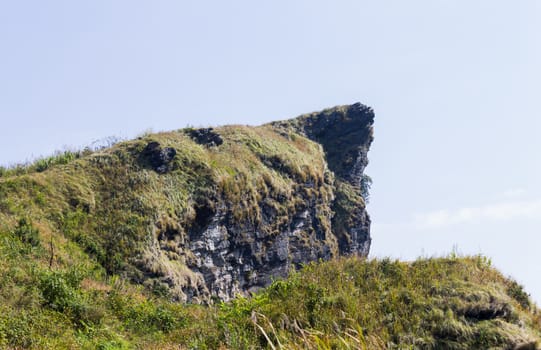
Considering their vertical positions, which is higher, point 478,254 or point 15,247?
point 478,254

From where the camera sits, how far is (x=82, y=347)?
10.0 metres

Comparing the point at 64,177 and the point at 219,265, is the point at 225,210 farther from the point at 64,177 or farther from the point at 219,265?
the point at 64,177

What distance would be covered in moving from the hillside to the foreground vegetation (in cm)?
4

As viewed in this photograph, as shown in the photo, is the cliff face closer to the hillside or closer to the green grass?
the hillside

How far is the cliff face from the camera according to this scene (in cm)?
2364

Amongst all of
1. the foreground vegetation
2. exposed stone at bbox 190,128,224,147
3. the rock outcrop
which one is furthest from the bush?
exposed stone at bbox 190,128,224,147

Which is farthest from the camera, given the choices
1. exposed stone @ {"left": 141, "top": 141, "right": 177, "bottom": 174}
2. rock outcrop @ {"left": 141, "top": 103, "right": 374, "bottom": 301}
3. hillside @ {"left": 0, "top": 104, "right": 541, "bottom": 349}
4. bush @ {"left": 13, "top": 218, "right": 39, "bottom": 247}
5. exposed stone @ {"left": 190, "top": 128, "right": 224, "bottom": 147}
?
exposed stone @ {"left": 190, "top": 128, "right": 224, "bottom": 147}

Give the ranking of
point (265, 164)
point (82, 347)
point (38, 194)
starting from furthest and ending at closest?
point (265, 164) → point (38, 194) → point (82, 347)

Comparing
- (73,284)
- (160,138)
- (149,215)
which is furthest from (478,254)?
(160,138)

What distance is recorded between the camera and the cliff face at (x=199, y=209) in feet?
77.6

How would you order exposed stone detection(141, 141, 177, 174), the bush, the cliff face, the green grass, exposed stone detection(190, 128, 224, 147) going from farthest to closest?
exposed stone detection(190, 128, 224, 147) < exposed stone detection(141, 141, 177, 174) < the cliff face < the bush < the green grass

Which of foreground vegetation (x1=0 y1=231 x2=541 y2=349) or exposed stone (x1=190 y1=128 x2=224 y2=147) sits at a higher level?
exposed stone (x1=190 y1=128 x2=224 y2=147)

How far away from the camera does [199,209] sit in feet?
103

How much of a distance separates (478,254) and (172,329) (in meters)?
10.2
